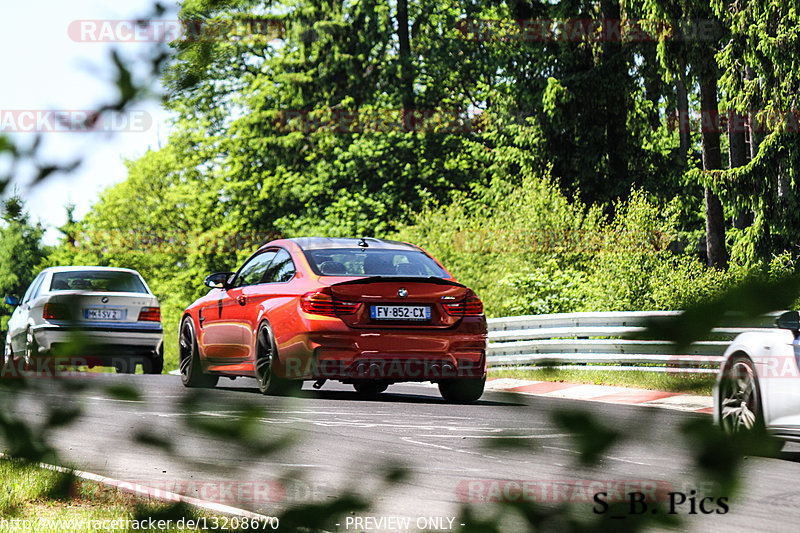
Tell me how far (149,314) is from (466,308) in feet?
24.4

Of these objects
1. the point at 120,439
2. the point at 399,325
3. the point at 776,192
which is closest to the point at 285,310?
the point at 399,325

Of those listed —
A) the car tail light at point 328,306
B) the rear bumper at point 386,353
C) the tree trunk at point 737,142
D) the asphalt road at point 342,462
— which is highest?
the tree trunk at point 737,142

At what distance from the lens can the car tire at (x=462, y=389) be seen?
1158 centimetres

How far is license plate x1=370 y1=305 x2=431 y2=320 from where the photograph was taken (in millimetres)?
10375

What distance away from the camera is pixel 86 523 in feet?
15.8

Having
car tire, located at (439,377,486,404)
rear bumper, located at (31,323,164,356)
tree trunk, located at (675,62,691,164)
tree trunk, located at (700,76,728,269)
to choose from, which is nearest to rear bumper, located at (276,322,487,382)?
car tire, located at (439,377,486,404)

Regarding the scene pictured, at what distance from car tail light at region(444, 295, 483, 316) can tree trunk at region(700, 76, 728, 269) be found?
17.6 m

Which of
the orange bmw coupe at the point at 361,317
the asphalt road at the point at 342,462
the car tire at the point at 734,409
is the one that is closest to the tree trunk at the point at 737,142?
the orange bmw coupe at the point at 361,317

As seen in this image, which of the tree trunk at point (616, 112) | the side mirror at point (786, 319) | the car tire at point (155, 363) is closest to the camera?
the side mirror at point (786, 319)

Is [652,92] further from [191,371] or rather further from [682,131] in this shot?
[191,371]

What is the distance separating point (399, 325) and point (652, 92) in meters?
23.9

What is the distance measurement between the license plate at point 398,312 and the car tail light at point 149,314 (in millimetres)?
6875

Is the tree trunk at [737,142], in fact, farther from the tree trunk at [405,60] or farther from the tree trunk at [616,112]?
→ the tree trunk at [405,60]

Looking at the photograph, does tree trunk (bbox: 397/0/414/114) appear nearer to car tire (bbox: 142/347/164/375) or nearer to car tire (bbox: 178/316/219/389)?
car tire (bbox: 142/347/164/375)
